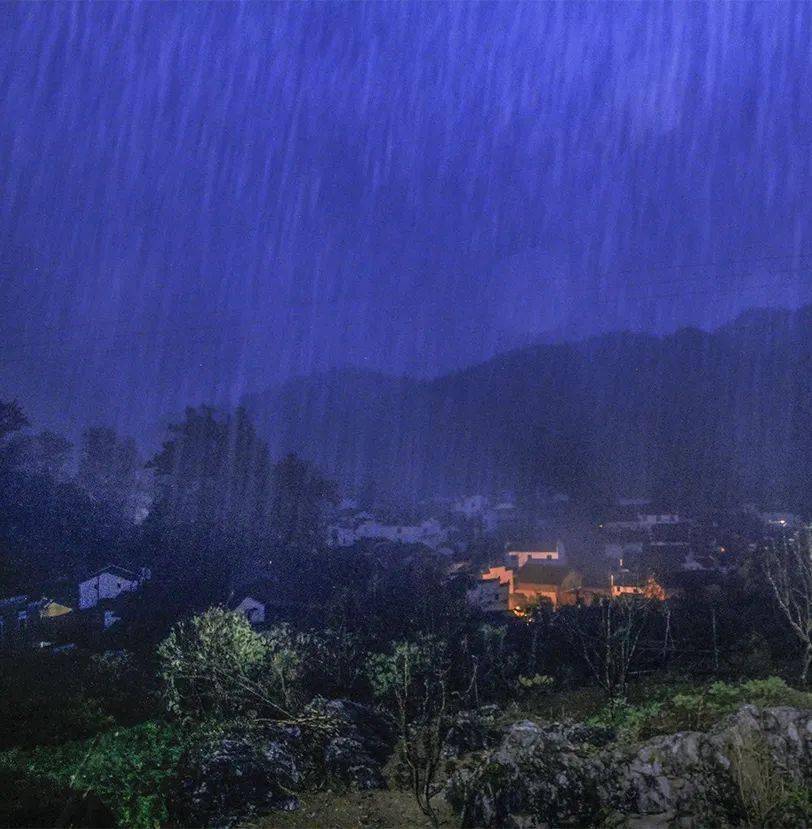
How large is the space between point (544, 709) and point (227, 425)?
30.5 meters

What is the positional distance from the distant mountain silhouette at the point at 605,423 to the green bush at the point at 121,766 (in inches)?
1382

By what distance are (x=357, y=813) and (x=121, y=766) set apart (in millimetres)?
3458

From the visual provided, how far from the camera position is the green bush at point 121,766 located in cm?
781

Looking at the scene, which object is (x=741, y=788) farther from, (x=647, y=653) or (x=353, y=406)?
(x=353, y=406)

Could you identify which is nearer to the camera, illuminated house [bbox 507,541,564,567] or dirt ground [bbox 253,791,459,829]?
dirt ground [bbox 253,791,459,829]

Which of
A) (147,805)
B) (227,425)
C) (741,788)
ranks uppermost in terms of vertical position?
(227,425)

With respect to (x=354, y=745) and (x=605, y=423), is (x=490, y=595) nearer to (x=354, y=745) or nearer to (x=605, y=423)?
(x=354, y=745)

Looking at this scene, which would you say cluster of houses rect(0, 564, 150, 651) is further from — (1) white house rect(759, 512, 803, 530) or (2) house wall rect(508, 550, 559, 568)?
(1) white house rect(759, 512, 803, 530)

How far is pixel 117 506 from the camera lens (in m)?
35.8

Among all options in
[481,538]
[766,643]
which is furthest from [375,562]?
[766,643]

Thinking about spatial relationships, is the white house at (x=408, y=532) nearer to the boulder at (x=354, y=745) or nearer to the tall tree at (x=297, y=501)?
the tall tree at (x=297, y=501)

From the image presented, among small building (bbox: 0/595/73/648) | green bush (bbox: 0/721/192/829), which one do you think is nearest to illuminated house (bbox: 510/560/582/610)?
green bush (bbox: 0/721/192/829)

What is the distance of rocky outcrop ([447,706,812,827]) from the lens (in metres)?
7.03

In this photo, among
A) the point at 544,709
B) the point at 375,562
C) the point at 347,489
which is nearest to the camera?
the point at 544,709
